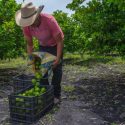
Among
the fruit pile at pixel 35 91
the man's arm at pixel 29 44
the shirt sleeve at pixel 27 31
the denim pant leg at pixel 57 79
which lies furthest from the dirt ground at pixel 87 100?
the shirt sleeve at pixel 27 31

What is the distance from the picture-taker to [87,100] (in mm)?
8391

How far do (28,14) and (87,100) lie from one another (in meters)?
2.43

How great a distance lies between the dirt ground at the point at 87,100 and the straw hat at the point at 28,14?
172cm

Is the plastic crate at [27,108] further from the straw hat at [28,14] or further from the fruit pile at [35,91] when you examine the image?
the straw hat at [28,14]

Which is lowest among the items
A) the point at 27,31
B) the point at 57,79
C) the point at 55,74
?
the point at 57,79

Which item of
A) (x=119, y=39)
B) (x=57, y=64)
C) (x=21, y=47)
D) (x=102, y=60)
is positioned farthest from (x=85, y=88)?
(x=102, y=60)

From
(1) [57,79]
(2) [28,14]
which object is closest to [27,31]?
(2) [28,14]

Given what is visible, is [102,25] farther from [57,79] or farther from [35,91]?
[35,91]

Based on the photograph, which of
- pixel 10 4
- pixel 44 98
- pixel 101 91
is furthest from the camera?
Answer: pixel 10 4

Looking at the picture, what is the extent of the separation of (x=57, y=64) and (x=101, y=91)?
2309 mm

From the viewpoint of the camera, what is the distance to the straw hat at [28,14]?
6.99 m

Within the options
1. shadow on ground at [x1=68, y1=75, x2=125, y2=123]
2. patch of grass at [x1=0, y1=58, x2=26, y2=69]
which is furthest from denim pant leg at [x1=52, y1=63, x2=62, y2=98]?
patch of grass at [x1=0, y1=58, x2=26, y2=69]

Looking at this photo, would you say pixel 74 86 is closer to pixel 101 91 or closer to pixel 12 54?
pixel 101 91

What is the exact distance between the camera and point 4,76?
12.3m
